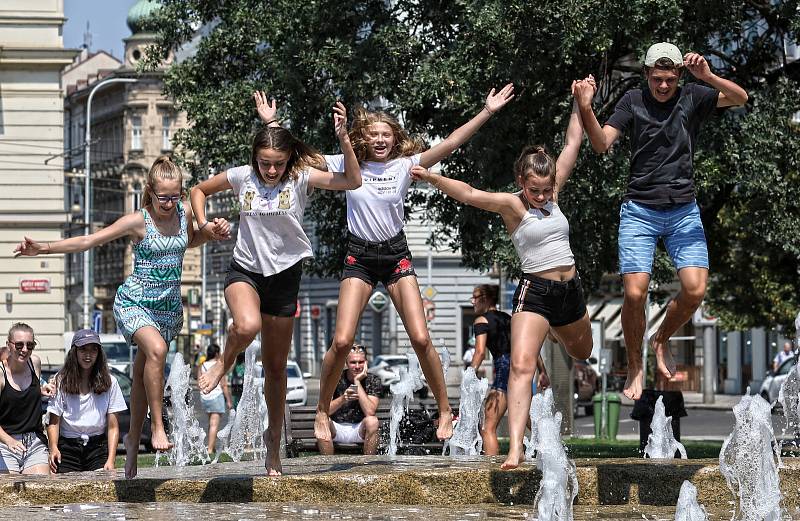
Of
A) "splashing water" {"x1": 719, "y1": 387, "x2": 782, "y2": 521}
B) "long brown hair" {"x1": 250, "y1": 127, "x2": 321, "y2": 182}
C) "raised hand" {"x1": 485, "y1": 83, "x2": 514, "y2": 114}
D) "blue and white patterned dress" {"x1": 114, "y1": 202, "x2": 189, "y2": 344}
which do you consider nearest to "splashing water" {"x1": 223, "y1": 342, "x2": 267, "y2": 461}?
"blue and white patterned dress" {"x1": 114, "y1": 202, "x2": 189, "y2": 344}

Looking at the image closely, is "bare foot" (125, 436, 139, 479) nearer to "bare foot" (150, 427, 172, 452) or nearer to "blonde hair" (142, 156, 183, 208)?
"bare foot" (150, 427, 172, 452)

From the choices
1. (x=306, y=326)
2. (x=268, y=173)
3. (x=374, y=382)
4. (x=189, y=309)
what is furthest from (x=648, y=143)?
(x=189, y=309)

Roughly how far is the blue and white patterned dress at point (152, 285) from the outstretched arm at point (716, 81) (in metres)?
3.30

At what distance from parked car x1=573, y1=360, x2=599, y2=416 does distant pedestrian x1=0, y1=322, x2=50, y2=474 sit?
2712 cm

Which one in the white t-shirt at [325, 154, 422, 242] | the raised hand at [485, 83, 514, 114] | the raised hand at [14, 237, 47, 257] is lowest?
the raised hand at [14, 237, 47, 257]

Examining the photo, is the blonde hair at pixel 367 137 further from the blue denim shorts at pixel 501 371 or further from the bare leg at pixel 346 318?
the blue denim shorts at pixel 501 371

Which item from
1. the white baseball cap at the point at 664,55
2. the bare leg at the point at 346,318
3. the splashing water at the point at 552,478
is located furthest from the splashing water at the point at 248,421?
the splashing water at the point at 552,478

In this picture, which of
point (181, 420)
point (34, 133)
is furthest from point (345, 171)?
point (34, 133)

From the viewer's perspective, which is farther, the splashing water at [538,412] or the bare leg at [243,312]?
the splashing water at [538,412]

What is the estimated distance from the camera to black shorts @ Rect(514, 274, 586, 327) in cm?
948

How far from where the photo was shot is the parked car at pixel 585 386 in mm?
39656

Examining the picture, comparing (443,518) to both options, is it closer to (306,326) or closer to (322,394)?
(322,394)

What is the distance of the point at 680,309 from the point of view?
10281 millimetres

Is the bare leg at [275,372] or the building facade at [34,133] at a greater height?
the building facade at [34,133]
